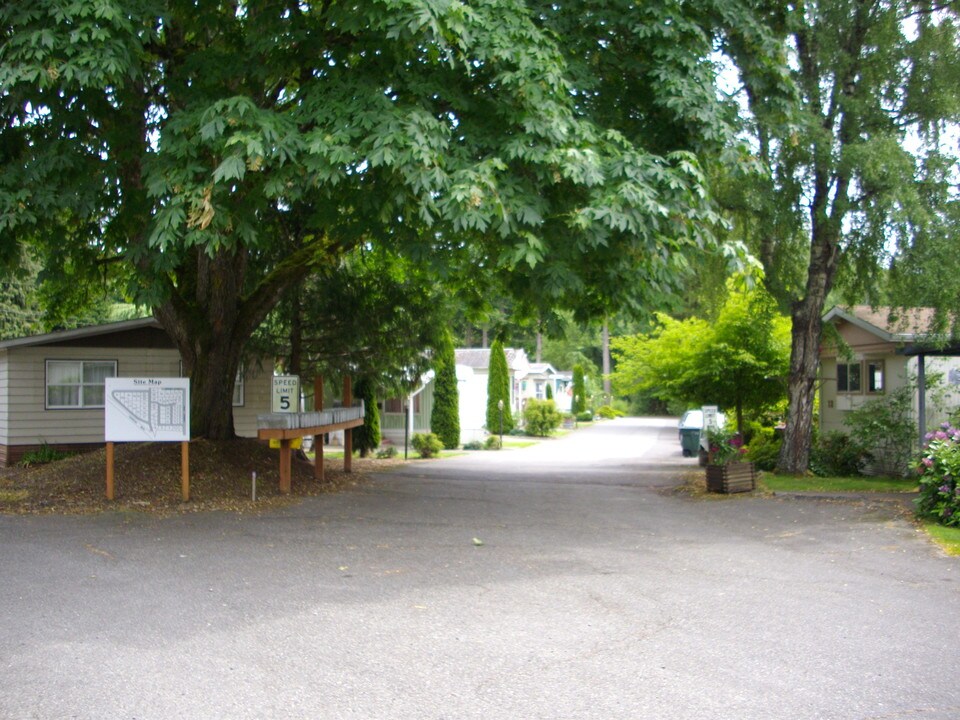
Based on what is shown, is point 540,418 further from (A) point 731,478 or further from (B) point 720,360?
(A) point 731,478

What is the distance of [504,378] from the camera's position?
137ft

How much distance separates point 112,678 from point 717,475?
12068 millimetres

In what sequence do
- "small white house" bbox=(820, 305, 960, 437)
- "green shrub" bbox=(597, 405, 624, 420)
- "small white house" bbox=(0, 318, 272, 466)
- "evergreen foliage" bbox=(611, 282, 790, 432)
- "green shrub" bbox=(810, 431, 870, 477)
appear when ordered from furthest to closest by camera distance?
"green shrub" bbox=(597, 405, 624, 420) < "evergreen foliage" bbox=(611, 282, 790, 432) < "small white house" bbox=(0, 318, 272, 466) < "green shrub" bbox=(810, 431, 870, 477) < "small white house" bbox=(820, 305, 960, 437)

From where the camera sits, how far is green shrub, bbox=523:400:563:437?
143 feet

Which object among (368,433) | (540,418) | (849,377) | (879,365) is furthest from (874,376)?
(540,418)

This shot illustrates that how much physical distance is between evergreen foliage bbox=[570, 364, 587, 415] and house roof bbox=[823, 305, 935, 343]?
38.2m

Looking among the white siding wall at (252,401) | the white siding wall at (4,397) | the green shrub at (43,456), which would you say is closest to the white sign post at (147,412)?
the green shrub at (43,456)

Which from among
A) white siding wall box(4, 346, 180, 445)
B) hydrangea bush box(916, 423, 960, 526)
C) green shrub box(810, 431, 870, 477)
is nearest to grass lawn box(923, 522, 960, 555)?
hydrangea bush box(916, 423, 960, 526)

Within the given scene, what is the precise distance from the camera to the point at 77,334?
64.1 feet

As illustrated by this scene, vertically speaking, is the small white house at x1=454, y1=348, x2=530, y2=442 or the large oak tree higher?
the large oak tree

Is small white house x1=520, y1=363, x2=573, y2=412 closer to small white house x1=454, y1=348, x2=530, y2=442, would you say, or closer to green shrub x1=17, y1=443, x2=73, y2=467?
small white house x1=454, y1=348, x2=530, y2=442

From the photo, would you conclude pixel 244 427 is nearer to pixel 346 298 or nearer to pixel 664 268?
pixel 346 298

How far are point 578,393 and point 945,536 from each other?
49802 millimetres

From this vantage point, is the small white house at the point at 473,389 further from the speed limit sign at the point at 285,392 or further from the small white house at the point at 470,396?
the speed limit sign at the point at 285,392
